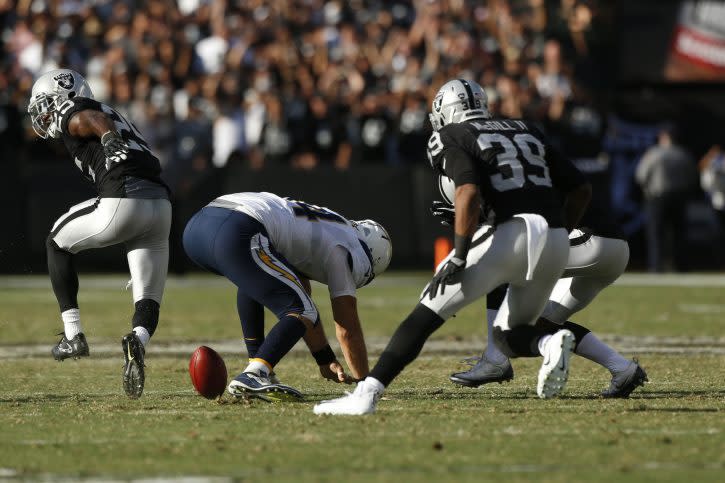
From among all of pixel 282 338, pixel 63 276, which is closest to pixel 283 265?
pixel 282 338

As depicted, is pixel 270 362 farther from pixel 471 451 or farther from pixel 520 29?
pixel 520 29

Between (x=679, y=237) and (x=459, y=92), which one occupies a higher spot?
(x=459, y=92)

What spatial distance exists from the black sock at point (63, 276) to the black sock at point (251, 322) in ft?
3.05

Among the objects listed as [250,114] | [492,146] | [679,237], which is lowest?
[679,237]

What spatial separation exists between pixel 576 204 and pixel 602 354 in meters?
0.83

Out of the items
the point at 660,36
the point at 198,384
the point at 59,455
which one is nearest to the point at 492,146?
the point at 198,384

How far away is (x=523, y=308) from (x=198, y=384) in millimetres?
1722

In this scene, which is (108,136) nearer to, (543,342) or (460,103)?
(460,103)

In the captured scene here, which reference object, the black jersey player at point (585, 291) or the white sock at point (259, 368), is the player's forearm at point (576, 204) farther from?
the white sock at point (259, 368)

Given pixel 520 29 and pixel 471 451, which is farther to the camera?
pixel 520 29

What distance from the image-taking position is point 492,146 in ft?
21.7

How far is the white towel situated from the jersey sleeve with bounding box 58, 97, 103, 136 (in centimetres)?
259

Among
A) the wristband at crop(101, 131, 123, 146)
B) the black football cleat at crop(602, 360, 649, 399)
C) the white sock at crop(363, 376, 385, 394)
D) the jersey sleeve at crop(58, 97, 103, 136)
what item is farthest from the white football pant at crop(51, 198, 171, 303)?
the black football cleat at crop(602, 360, 649, 399)

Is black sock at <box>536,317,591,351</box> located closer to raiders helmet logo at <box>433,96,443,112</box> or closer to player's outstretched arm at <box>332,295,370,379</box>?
player's outstretched arm at <box>332,295,370,379</box>
